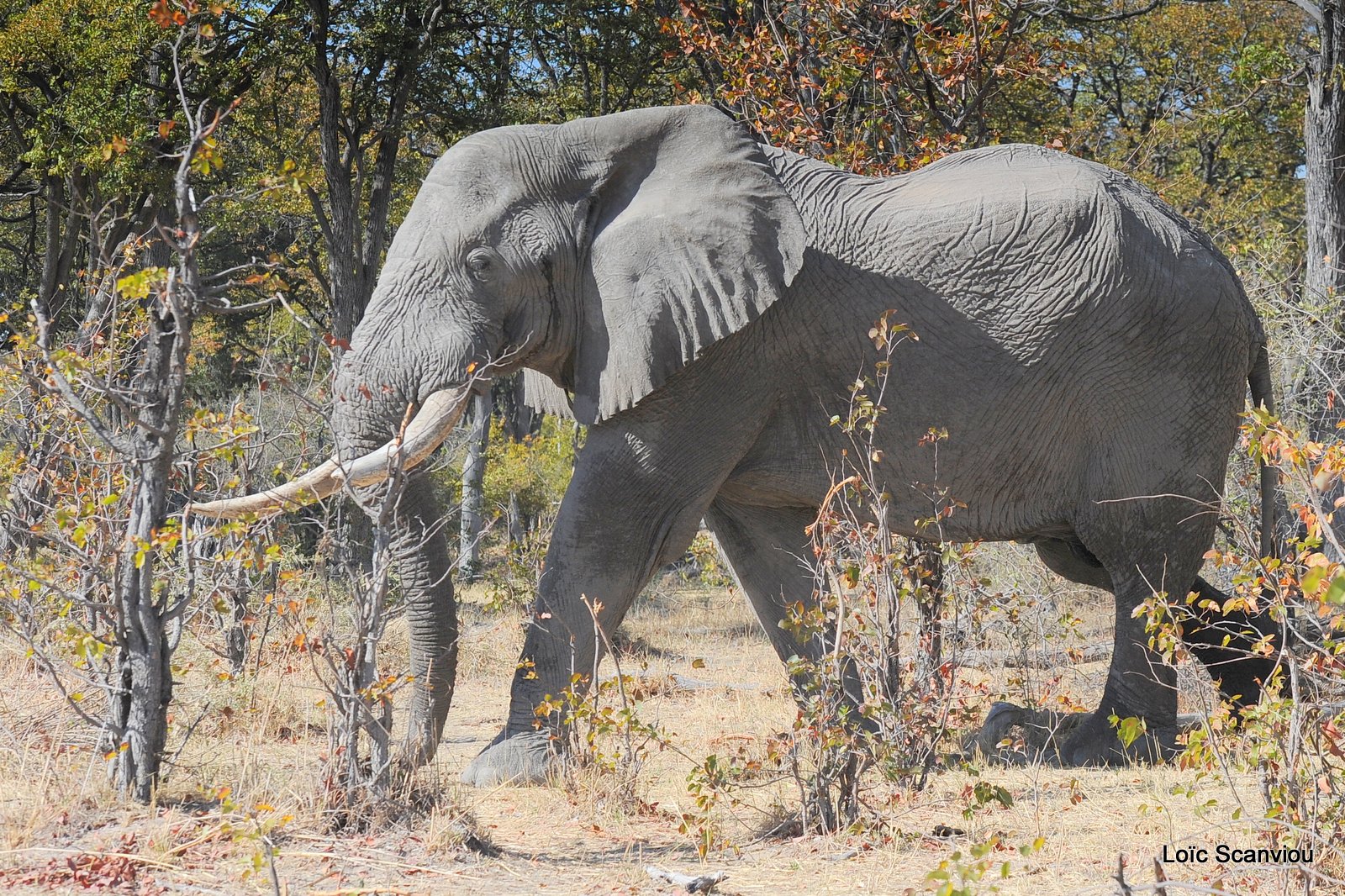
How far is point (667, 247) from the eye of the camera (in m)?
5.99

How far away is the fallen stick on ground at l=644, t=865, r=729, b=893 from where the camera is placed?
168 inches

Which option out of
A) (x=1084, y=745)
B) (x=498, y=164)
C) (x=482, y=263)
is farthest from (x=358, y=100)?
(x=1084, y=745)

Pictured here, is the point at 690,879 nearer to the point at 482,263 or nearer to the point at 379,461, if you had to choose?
the point at 379,461

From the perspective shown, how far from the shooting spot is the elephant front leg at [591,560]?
19.4 feet

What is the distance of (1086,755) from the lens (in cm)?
662

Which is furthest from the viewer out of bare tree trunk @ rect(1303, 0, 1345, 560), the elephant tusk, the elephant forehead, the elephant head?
bare tree trunk @ rect(1303, 0, 1345, 560)

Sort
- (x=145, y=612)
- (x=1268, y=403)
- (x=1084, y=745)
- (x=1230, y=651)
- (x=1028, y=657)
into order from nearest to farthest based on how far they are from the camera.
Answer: (x=145, y=612)
(x=1268, y=403)
(x=1084, y=745)
(x=1230, y=651)
(x=1028, y=657)

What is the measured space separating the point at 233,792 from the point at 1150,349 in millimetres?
4077

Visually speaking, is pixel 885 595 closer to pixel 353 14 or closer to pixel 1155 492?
pixel 1155 492

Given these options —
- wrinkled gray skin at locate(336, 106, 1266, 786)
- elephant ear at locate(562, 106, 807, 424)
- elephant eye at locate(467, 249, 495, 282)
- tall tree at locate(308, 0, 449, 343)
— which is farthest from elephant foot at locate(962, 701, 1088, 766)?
tall tree at locate(308, 0, 449, 343)

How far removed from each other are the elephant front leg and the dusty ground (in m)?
0.26

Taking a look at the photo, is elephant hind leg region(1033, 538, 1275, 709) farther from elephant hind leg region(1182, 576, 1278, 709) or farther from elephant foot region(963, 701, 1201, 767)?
elephant foot region(963, 701, 1201, 767)

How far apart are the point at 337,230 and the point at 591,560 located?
28.4 feet

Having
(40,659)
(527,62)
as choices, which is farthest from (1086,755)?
(527,62)
